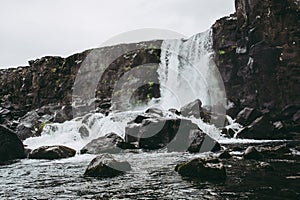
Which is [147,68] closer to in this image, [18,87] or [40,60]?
[40,60]

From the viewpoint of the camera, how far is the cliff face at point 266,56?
25297mm

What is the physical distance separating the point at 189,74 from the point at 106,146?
61.6 ft

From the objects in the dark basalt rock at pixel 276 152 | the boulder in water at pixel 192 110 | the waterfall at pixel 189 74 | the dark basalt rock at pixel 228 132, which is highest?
the waterfall at pixel 189 74

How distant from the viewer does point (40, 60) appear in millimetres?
47062

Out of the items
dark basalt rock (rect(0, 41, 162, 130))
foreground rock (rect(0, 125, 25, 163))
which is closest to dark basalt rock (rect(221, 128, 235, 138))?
foreground rock (rect(0, 125, 25, 163))

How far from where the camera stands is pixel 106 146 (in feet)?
55.9

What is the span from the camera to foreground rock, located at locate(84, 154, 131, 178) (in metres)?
10.4

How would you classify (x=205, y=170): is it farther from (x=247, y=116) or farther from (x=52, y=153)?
(x=247, y=116)

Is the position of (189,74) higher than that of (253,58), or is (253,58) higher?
(253,58)

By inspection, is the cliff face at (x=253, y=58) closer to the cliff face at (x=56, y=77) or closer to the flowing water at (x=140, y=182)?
the cliff face at (x=56, y=77)

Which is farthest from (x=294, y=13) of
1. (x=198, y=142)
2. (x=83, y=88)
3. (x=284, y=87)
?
(x=83, y=88)

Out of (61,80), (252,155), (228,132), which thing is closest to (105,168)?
(252,155)

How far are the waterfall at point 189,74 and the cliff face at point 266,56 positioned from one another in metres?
2.21

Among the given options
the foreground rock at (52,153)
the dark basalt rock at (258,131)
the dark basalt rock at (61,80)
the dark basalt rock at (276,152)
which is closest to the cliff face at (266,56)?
the dark basalt rock at (258,131)
